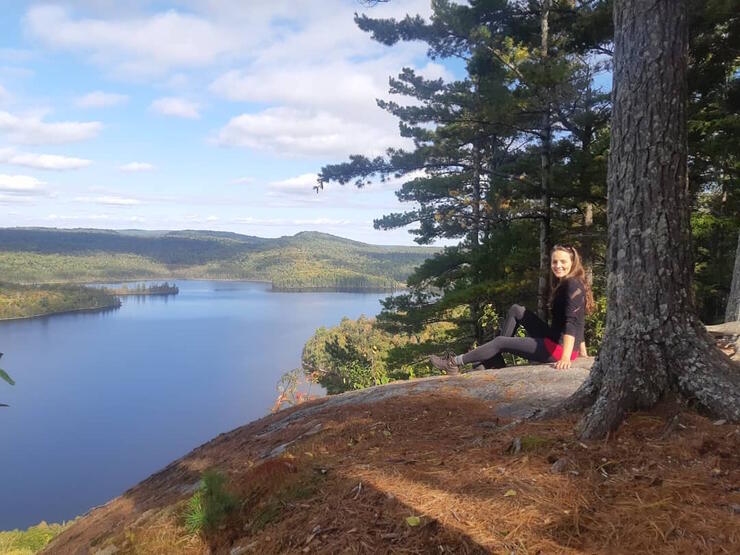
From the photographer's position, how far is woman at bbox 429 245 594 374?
13.5ft

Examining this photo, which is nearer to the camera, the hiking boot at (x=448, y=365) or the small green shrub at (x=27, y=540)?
the hiking boot at (x=448, y=365)

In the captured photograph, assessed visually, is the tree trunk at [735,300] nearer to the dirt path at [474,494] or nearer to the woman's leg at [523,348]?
the woman's leg at [523,348]

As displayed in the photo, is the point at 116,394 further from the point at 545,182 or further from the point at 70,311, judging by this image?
the point at 70,311

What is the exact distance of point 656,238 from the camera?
93.7 inches

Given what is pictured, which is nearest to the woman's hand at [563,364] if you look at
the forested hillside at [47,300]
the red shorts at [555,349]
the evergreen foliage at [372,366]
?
the red shorts at [555,349]

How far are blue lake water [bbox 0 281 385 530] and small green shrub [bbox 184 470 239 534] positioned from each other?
11.6 m

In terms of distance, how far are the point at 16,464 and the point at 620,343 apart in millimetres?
50186

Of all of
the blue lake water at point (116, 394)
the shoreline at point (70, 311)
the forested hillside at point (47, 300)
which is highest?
the forested hillside at point (47, 300)

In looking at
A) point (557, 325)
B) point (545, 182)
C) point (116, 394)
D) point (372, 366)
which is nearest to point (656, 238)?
point (557, 325)

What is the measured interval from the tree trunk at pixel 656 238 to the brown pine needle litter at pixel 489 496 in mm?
177

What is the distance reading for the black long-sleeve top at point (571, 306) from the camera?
4.08 m

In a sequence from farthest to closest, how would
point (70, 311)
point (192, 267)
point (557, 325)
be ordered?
point (192, 267), point (70, 311), point (557, 325)

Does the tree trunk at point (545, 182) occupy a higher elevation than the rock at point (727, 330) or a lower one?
higher

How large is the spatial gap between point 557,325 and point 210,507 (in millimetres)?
3477
